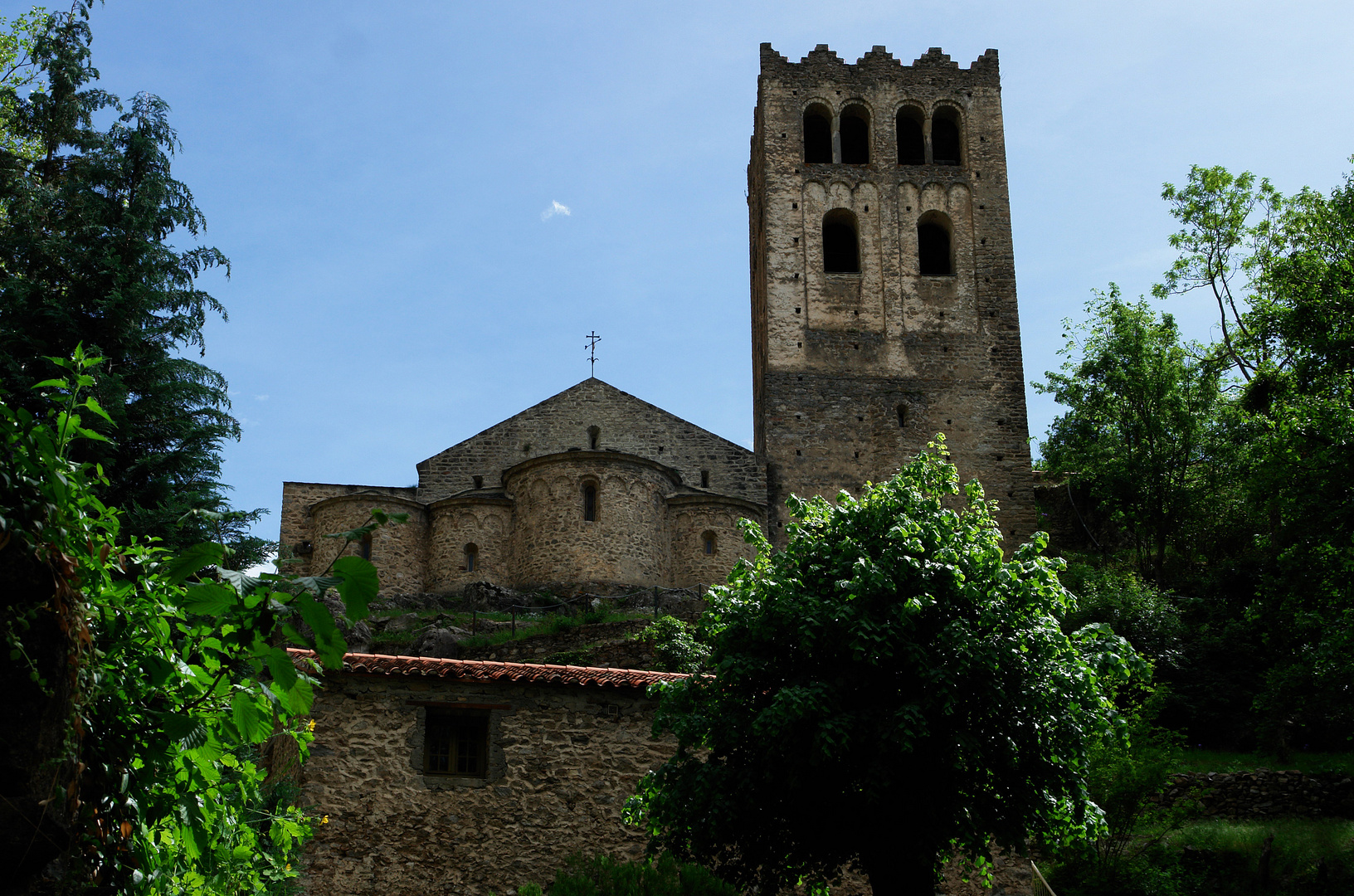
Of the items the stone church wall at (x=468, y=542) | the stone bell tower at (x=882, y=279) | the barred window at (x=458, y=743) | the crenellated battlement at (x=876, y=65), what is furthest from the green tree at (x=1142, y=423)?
the barred window at (x=458, y=743)

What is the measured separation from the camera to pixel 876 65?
4178 cm

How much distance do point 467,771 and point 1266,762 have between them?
16.0 m

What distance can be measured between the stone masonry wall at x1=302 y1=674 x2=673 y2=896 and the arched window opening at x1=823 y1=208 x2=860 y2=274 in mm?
27272

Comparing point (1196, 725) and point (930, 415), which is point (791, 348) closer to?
point (930, 415)

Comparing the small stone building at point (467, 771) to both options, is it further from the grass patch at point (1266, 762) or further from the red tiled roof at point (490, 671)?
the grass patch at point (1266, 762)

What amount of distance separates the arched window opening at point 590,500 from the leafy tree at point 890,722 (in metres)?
20.0

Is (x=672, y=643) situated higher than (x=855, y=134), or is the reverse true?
(x=855, y=134)

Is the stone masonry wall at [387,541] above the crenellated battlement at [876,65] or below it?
below

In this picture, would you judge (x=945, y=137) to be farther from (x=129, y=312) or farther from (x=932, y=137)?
(x=129, y=312)

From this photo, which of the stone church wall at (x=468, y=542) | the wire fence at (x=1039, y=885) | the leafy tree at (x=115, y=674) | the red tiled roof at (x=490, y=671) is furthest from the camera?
the stone church wall at (x=468, y=542)

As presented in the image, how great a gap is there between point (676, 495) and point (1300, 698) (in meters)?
18.4

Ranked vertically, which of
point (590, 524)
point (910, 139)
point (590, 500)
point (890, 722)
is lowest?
point (890, 722)

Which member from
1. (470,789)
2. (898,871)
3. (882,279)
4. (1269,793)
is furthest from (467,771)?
(882,279)

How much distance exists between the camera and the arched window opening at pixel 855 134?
41.3m
